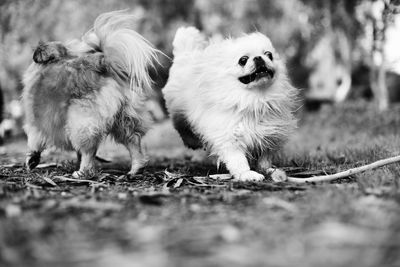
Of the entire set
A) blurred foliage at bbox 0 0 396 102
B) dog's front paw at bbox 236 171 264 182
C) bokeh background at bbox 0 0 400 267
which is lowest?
dog's front paw at bbox 236 171 264 182

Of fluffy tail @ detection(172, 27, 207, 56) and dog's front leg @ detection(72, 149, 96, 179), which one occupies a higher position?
fluffy tail @ detection(172, 27, 207, 56)

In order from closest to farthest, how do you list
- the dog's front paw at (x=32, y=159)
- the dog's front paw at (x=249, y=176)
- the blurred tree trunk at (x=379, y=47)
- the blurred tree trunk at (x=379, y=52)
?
the dog's front paw at (x=249, y=176) < the dog's front paw at (x=32, y=159) < the blurred tree trunk at (x=379, y=47) < the blurred tree trunk at (x=379, y=52)

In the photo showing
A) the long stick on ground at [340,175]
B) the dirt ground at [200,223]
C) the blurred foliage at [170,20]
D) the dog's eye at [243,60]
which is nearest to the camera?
the dirt ground at [200,223]

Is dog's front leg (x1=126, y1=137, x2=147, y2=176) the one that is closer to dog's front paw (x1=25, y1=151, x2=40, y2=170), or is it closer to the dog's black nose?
dog's front paw (x1=25, y1=151, x2=40, y2=170)

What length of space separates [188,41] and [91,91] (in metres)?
2.03

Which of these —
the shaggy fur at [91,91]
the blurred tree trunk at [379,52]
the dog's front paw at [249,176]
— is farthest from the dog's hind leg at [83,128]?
the blurred tree trunk at [379,52]

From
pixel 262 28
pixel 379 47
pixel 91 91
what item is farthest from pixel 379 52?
Answer: pixel 91 91

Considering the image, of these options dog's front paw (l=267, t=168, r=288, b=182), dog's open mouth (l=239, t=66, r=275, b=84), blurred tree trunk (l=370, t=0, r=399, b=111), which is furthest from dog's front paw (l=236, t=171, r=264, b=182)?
blurred tree trunk (l=370, t=0, r=399, b=111)

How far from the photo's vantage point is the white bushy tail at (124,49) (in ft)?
14.7

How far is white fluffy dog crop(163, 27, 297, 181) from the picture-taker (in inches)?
176

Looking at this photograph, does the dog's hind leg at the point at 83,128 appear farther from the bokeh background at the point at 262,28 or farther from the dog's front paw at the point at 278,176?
the bokeh background at the point at 262,28

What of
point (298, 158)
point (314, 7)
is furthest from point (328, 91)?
point (298, 158)

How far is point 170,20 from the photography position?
15.1 metres

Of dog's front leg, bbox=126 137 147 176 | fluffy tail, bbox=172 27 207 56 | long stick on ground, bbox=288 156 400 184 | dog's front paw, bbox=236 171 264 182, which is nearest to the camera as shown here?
long stick on ground, bbox=288 156 400 184
